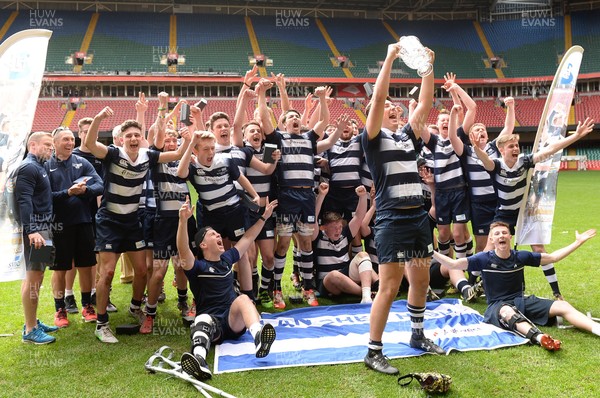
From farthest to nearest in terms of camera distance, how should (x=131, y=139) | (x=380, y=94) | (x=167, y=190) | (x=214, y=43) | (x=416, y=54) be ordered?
1. (x=214, y=43)
2. (x=167, y=190)
3. (x=131, y=139)
4. (x=416, y=54)
5. (x=380, y=94)

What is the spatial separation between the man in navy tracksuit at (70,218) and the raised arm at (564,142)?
5.26 metres

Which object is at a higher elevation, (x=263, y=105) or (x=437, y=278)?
(x=263, y=105)

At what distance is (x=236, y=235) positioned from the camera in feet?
19.3

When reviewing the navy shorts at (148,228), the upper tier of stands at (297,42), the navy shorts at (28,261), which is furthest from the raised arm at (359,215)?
the upper tier of stands at (297,42)

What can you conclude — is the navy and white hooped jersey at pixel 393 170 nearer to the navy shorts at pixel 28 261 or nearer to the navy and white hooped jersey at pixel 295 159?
the navy and white hooped jersey at pixel 295 159

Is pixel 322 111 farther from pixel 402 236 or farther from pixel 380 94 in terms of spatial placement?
pixel 402 236

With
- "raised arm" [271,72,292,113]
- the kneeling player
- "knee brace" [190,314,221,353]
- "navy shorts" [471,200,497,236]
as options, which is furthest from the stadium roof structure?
"knee brace" [190,314,221,353]

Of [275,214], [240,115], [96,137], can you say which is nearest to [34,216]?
[96,137]

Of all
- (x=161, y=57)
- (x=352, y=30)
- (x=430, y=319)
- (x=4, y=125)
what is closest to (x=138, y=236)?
(x=4, y=125)

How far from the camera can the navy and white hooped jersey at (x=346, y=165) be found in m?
7.09

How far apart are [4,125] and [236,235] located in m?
2.63

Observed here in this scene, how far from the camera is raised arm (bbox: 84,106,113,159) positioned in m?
5.02

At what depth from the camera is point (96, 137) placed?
17.1 ft

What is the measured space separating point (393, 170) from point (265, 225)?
2.54m
